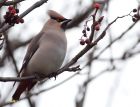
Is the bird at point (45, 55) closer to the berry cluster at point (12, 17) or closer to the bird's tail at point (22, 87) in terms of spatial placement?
the bird's tail at point (22, 87)

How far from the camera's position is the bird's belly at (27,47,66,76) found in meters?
3.86

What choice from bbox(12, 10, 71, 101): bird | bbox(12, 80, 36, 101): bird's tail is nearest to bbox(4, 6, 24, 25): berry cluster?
bbox(12, 10, 71, 101): bird

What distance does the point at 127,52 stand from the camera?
4930 mm

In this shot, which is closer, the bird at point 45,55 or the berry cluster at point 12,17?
the berry cluster at point 12,17

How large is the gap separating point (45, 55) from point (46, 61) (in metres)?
0.07

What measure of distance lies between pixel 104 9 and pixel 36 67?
1.21 m

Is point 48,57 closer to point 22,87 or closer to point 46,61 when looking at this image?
point 46,61

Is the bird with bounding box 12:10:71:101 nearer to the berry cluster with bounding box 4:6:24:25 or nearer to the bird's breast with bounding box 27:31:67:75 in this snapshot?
the bird's breast with bounding box 27:31:67:75

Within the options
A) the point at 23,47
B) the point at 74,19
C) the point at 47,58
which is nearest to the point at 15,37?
the point at 23,47

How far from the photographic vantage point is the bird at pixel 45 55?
12.7 ft

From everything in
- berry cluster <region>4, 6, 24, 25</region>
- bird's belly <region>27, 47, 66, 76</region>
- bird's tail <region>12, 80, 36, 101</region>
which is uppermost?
berry cluster <region>4, 6, 24, 25</region>

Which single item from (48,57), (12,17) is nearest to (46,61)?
(48,57)

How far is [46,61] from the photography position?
3930 millimetres

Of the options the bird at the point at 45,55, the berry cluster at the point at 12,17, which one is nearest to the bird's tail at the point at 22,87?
the bird at the point at 45,55
